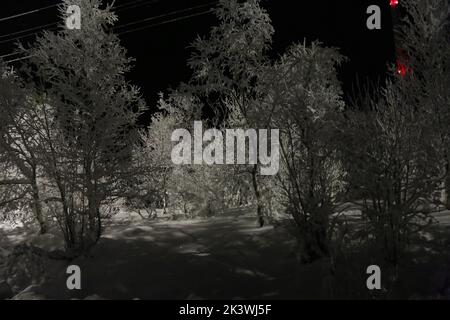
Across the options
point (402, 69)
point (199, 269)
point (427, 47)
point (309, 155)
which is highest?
point (427, 47)

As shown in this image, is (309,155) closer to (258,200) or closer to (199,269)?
(199,269)

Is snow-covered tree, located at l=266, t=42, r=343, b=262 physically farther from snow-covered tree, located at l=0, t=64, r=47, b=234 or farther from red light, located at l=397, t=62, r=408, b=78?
snow-covered tree, located at l=0, t=64, r=47, b=234

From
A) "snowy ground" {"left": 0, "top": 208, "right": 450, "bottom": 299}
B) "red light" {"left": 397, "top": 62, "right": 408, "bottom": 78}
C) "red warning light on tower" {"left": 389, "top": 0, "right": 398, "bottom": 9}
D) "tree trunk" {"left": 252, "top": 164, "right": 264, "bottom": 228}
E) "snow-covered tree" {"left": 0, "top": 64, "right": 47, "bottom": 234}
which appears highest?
"red warning light on tower" {"left": 389, "top": 0, "right": 398, "bottom": 9}

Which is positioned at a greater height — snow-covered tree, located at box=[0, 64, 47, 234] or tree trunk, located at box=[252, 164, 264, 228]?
snow-covered tree, located at box=[0, 64, 47, 234]

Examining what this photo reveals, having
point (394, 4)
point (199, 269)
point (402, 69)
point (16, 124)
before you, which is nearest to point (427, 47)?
point (402, 69)

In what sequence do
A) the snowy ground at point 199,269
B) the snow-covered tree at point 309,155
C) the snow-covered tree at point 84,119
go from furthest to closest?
the snow-covered tree at point 84,119, the snow-covered tree at point 309,155, the snowy ground at point 199,269

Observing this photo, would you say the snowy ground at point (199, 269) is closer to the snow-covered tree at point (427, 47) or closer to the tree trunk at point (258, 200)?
the tree trunk at point (258, 200)

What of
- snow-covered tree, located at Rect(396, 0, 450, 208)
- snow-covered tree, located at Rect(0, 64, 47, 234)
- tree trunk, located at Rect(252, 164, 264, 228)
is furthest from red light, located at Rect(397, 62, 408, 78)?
snow-covered tree, located at Rect(0, 64, 47, 234)

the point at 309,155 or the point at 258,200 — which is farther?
the point at 258,200

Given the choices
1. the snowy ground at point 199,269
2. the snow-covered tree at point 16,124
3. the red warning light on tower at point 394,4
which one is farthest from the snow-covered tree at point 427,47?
the snow-covered tree at point 16,124

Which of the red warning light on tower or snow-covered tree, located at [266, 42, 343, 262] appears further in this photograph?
the red warning light on tower

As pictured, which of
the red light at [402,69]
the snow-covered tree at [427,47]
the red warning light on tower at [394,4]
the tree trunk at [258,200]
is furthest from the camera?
the red warning light on tower at [394,4]

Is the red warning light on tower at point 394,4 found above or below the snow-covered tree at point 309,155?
above
